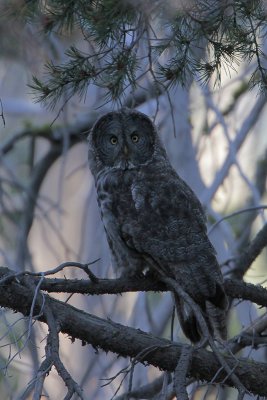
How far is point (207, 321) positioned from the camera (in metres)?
3.49

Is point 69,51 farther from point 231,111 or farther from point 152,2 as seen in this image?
point 231,111

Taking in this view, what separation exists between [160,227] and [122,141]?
64 cm

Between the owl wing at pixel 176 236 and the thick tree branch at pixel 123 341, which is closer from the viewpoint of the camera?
the thick tree branch at pixel 123 341

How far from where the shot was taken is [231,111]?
19.2ft

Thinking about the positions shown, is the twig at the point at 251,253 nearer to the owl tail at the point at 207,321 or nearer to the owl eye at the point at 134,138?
the owl tail at the point at 207,321

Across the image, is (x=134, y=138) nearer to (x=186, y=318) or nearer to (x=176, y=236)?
(x=176, y=236)

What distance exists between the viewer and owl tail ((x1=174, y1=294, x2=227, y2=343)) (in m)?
3.46

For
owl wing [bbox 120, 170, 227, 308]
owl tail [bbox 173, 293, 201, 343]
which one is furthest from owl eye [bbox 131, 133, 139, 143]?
owl tail [bbox 173, 293, 201, 343]

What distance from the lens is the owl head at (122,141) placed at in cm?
404

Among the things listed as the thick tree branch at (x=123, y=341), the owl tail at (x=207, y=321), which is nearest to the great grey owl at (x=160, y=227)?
the owl tail at (x=207, y=321)

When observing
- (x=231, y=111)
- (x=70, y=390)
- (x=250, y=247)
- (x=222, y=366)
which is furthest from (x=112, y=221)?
(x=231, y=111)

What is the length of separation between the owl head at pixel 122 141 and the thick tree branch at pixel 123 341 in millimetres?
1243

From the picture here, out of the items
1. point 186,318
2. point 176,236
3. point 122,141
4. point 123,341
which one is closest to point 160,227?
point 176,236

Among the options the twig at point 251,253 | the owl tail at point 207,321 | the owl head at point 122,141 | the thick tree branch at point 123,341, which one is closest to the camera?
the thick tree branch at point 123,341
